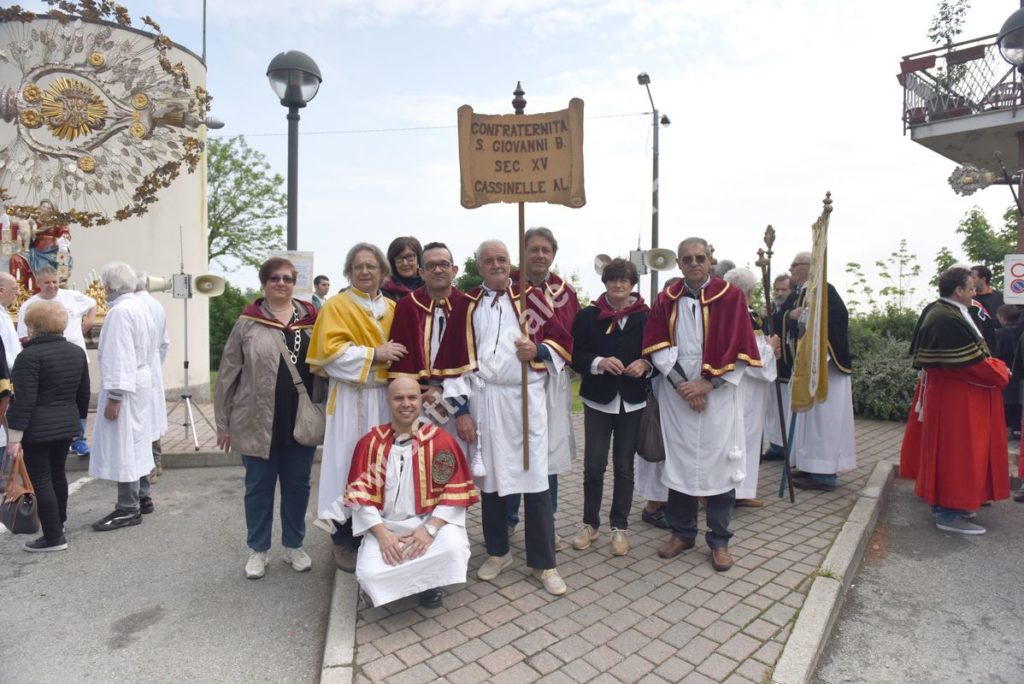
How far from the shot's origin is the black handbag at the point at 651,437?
4328 millimetres

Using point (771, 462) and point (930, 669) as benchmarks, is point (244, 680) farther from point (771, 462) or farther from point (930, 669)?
point (771, 462)

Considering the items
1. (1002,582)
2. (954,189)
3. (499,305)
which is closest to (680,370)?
(499,305)

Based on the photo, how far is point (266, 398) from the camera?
405cm

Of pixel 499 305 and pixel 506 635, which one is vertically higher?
pixel 499 305

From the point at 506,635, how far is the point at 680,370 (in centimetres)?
193

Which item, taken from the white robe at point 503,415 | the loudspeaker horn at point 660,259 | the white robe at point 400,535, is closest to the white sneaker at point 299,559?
the white robe at point 400,535

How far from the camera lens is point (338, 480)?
4027 millimetres

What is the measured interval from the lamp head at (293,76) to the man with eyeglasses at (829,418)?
5.30 m

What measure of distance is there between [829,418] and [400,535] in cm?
426

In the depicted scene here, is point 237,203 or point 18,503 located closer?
point 18,503

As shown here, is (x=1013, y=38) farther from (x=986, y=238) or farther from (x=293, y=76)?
(x=986, y=238)

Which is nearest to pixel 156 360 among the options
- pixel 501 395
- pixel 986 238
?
pixel 501 395

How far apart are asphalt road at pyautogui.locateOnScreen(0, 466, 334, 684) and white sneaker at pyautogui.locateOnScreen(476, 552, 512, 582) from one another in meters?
0.92

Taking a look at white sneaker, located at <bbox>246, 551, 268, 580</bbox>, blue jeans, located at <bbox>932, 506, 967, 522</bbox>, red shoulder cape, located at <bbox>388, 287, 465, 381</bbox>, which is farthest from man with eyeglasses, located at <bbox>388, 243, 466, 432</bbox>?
blue jeans, located at <bbox>932, 506, 967, 522</bbox>
